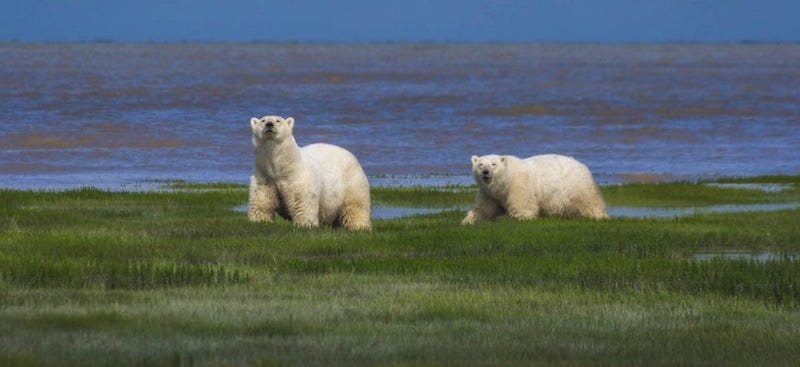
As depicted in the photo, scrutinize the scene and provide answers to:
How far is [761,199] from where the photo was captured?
1130 inches

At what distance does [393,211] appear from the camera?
26703mm

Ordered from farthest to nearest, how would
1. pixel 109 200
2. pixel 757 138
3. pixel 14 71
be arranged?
pixel 14 71 → pixel 757 138 → pixel 109 200

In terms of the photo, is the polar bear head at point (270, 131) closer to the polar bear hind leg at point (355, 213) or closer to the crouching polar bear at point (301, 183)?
the crouching polar bear at point (301, 183)

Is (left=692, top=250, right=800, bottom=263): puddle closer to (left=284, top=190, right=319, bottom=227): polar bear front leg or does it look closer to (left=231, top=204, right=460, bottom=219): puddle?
(left=284, top=190, right=319, bottom=227): polar bear front leg

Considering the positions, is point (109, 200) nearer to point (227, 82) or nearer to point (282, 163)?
point (282, 163)

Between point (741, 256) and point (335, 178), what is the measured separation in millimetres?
5353

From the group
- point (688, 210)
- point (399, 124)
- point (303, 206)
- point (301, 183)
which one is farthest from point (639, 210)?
point (399, 124)

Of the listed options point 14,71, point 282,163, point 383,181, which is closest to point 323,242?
point 282,163

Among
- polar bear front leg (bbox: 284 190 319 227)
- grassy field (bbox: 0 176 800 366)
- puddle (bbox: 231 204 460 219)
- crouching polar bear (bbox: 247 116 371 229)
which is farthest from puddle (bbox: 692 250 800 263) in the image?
puddle (bbox: 231 204 460 219)

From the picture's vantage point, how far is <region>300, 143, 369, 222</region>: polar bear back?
70.7 ft

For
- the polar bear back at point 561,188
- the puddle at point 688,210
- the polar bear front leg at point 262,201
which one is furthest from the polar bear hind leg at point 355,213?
the puddle at point 688,210

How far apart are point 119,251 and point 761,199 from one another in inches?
542

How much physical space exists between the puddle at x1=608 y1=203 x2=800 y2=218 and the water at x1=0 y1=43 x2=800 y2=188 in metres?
9.01

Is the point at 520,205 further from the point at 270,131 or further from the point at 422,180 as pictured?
the point at 422,180
